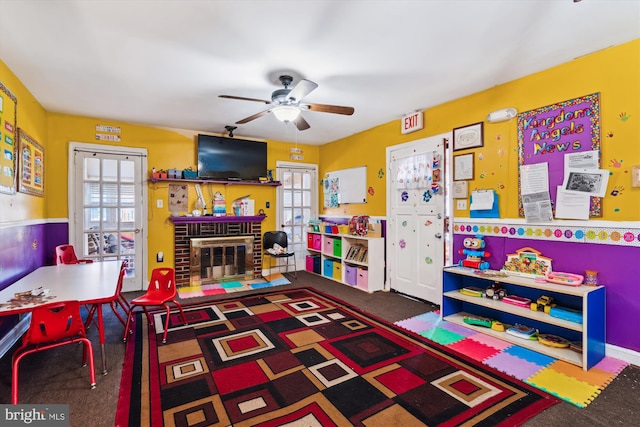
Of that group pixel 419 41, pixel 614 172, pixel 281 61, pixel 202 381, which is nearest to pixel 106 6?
pixel 281 61

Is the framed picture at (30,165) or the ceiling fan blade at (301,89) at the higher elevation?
the ceiling fan blade at (301,89)

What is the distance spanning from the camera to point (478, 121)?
3457 millimetres

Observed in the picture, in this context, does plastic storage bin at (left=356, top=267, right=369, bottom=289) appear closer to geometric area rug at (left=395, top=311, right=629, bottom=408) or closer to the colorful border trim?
geometric area rug at (left=395, top=311, right=629, bottom=408)

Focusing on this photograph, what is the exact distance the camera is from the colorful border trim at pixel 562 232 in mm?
2457

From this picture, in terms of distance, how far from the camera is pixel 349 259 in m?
5.01

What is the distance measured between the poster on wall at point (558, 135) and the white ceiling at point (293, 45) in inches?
16.5

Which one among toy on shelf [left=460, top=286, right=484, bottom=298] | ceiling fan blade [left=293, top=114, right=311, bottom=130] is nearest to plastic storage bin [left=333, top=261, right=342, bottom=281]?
toy on shelf [left=460, top=286, right=484, bottom=298]

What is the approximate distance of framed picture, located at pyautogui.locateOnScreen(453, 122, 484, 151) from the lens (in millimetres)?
3432

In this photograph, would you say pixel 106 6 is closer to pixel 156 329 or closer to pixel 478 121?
pixel 156 329

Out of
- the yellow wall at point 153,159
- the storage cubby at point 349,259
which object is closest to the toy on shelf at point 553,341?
the storage cubby at point 349,259

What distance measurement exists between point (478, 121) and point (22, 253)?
16.3 feet

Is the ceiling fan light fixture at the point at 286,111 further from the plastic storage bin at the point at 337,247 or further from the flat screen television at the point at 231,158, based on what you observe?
the plastic storage bin at the point at 337,247

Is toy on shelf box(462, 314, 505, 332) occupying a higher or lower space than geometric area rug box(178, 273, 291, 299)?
higher

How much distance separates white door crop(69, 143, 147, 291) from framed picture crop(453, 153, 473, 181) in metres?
4.40
